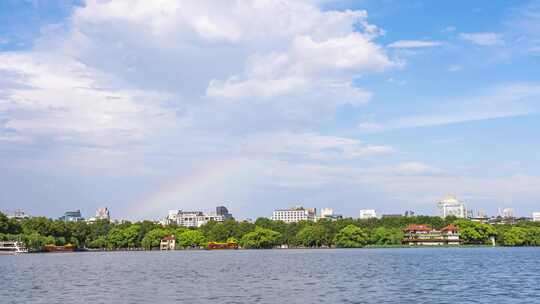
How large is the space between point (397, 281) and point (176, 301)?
18346 millimetres

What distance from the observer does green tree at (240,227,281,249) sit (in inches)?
6506

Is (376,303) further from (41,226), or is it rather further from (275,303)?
(41,226)

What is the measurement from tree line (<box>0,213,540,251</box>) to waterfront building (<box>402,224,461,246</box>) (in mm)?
2142

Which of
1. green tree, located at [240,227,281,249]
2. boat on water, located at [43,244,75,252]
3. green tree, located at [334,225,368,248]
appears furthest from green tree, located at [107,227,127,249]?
green tree, located at [334,225,368,248]

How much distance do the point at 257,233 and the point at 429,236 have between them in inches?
1689

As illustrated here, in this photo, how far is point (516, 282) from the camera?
152ft

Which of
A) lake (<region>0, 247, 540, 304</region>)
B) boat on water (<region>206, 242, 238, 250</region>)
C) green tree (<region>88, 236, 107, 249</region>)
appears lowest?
lake (<region>0, 247, 540, 304</region>)

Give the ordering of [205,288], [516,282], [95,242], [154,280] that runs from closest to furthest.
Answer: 1. [205,288]
2. [516,282]
3. [154,280]
4. [95,242]

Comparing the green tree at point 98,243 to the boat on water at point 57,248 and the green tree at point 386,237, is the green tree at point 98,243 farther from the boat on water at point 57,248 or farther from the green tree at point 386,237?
the green tree at point 386,237

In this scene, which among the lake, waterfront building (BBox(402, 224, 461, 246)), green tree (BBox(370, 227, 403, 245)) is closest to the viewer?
the lake

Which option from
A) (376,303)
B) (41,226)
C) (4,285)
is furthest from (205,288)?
(41,226)

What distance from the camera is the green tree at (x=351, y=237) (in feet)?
523

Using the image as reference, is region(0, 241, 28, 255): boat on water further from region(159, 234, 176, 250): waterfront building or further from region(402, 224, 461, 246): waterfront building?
region(402, 224, 461, 246): waterfront building

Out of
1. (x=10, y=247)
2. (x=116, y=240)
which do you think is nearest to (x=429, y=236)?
(x=116, y=240)
